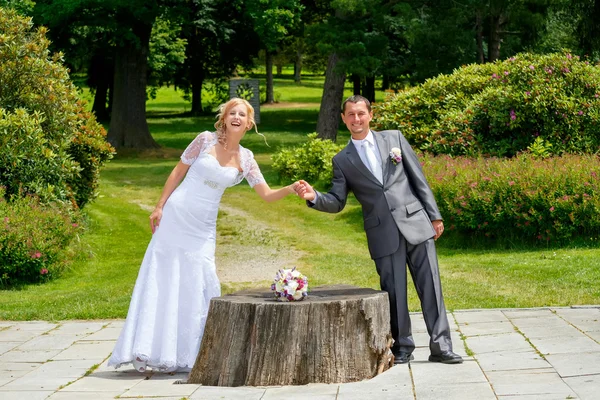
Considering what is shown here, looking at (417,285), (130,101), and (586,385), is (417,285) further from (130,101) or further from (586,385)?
(130,101)

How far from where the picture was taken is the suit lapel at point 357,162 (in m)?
7.05

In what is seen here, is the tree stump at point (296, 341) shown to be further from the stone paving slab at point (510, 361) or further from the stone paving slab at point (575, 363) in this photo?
the stone paving slab at point (575, 363)

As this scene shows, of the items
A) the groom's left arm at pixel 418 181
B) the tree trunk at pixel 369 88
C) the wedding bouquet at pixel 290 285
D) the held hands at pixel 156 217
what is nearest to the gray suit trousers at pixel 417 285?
the groom's left arm at pixel 418 181

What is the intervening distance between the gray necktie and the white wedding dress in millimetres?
1084

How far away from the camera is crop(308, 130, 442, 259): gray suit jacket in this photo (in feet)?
22.9

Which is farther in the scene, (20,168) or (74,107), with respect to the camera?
(74,107)

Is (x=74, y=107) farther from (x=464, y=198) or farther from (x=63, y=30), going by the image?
(x=63, y=30)

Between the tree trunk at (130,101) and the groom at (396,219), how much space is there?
22.8 m

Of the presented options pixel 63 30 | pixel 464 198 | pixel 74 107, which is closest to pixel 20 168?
pixel 74 107

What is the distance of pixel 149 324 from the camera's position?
739 centimetres

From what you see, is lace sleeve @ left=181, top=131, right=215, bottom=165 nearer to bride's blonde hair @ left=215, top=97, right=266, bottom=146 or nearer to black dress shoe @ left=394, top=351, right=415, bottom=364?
bride's blonde hair @ left=215, top=97, right=266, bottom=146

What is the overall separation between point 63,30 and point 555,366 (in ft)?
77.4

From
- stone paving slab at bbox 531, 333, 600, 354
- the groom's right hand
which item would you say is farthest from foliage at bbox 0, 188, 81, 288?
stone paving slab at bbox 531, 333, 600, 354

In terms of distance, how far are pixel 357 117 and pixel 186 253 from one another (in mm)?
1804
